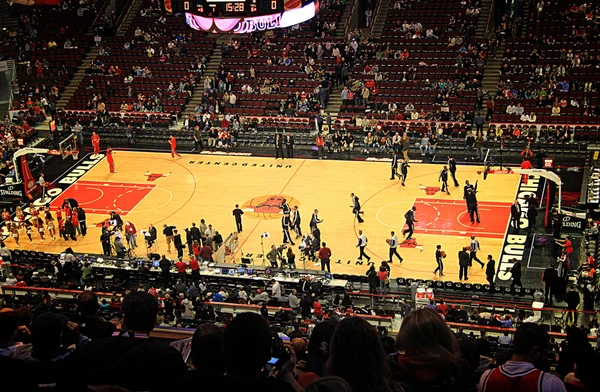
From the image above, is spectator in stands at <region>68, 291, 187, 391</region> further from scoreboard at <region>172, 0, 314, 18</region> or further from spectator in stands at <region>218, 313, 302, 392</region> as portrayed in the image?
scoreboard at <region>172, 0, 314, 18</region>

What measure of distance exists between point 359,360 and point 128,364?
179 centimetres

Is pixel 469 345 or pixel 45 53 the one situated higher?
pixel 45 53

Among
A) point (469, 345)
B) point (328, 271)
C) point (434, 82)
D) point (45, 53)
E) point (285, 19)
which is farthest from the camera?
point (45, 53)

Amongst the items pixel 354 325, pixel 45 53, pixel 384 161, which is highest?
pixel 45 53

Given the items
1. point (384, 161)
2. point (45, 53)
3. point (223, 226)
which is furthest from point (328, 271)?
point (45, 53)

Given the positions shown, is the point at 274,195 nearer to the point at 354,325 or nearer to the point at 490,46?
the point at 490,46

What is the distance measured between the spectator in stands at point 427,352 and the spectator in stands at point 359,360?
0.27 m

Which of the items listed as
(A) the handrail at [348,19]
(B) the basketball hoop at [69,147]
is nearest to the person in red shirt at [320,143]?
(A) the handrail at [348,19]

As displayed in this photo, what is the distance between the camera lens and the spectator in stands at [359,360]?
5273 mm

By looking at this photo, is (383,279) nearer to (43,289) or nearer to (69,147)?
(43,289)

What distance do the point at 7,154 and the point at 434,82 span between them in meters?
21.5

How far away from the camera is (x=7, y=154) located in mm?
36750

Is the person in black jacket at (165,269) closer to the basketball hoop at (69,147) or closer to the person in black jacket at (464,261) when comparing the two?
the person in black jacket at (464,261)

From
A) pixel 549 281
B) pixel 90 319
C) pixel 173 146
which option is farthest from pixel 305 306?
pixel 173 146
